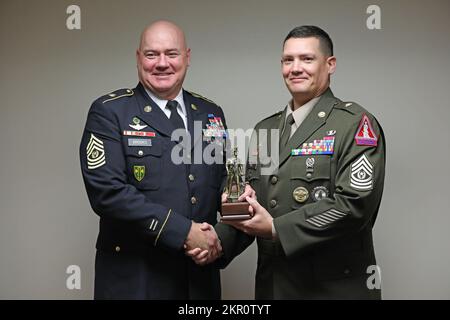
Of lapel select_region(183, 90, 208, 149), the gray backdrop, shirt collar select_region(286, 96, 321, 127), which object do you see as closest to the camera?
shirt collar select_region(286, 96, 321, 127)

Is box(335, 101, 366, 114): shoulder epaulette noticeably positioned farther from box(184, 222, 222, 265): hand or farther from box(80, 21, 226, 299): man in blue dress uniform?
box(184, 222, 222, 265): hand

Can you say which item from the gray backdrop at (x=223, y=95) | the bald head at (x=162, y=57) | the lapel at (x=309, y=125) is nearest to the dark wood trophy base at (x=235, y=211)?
the lapel at (x=309, y=125)

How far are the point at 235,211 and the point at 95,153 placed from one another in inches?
23.5

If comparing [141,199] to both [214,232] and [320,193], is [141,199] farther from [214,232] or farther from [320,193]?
[320,193]

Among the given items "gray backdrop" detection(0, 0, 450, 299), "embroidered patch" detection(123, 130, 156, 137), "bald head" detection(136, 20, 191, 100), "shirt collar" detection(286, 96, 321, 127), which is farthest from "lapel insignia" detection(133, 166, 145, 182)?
"gray backdrop" detection(0, 0, 450, 299)

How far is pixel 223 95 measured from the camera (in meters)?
3.30

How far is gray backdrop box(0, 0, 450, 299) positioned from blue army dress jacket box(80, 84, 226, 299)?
88 cm

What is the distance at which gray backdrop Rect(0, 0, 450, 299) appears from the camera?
10.5ft

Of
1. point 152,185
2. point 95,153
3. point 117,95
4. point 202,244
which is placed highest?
point 117,95

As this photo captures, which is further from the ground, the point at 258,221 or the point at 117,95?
the point at 117,95

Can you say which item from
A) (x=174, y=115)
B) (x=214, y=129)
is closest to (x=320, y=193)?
(x=214, y=129)

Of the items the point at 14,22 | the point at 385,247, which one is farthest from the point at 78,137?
the point at 385,247

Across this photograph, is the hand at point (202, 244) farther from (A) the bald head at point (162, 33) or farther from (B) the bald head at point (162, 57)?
(A) the bald head at point (162, 33)

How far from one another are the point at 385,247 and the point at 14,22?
93.8 inches
